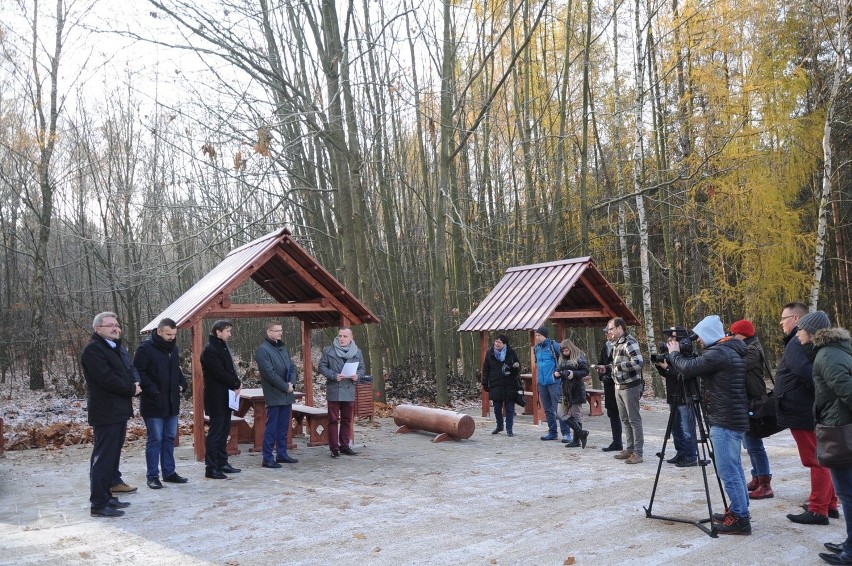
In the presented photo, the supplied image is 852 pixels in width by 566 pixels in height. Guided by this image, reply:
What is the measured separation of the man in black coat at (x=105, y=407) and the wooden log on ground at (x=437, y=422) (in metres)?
5.11

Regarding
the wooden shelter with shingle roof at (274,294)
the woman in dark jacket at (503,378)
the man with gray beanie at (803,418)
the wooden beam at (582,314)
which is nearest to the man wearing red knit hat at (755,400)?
the man with gray beanie at (803,418)

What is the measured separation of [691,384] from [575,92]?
16671 millimetres

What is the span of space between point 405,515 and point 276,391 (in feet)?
10.3

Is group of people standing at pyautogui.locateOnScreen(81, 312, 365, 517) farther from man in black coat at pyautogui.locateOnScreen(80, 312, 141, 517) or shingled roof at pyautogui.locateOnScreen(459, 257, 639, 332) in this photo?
shingled roof at pyautogui.locateOnScreen(459, 257, 639, 332)

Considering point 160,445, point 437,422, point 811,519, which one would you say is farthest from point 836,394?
point 437,422

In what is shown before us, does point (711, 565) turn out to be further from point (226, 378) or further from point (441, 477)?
point (226, 378)

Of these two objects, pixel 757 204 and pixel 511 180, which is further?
pixel 511 180

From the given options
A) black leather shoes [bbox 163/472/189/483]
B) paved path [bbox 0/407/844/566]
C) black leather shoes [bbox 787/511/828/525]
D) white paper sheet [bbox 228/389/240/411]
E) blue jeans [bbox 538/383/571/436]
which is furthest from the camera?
blue jeans [bbox 538/383/571/436]

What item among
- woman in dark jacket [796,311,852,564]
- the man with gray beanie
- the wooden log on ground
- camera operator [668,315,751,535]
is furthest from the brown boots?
the wooden log on ground

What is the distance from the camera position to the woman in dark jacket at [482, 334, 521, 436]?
1109 cm

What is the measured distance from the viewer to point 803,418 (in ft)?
18.9

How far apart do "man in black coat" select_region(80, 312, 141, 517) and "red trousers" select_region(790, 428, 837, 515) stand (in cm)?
604

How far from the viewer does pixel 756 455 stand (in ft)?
21.6

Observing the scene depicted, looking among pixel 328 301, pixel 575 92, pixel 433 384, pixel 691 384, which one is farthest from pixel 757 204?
pixel 691 384
